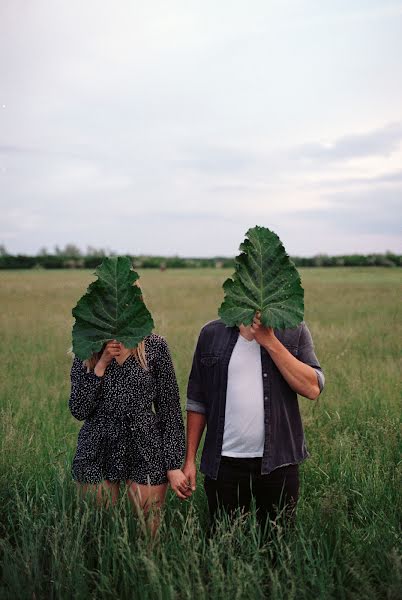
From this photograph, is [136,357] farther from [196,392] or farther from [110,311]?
[196,392]

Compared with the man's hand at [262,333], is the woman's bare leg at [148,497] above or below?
below

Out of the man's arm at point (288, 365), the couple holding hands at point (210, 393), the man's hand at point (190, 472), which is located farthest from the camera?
the man's hand at point (190, 472)

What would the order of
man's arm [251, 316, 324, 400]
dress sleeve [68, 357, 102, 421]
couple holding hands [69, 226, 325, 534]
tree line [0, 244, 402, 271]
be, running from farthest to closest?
1. tree line [0, 244, 402, 271]
2. dress sleeve [68, 357, 102, 421]
3. couple holding hands [69, 226, 325, 534]
4. man's arm [251, 316, 324, 400]

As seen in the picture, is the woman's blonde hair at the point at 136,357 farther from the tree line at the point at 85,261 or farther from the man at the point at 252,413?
the tree line at the point at 85,261

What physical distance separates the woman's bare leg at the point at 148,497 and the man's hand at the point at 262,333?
3.28 ft

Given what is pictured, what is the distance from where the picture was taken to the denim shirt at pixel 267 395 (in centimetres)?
328

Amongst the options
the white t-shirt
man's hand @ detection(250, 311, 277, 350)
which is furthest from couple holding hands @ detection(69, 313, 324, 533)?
man's hand @ detection(250, 311, 277, 350)

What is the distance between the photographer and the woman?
3.39m

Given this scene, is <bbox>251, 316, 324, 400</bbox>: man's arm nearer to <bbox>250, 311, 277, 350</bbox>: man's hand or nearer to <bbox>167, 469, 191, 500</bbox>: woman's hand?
<bbox>250, 311, 277, 350</bbox>: man's hand

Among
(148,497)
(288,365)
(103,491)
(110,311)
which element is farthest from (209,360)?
(103,491)

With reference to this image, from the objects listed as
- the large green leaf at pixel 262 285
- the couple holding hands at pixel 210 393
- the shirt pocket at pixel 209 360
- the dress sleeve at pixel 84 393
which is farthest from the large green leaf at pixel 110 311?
the large green leaf at pixel 262 285

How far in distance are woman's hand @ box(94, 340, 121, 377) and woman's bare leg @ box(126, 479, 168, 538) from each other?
0.65 m

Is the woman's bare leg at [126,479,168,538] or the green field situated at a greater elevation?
the woman's bare leg at [126,479,168,538]

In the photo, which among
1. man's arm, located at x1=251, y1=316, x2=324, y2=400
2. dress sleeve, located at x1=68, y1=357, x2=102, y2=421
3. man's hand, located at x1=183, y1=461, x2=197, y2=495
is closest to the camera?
man's arm, located at x1=251, y1=316, x2=324, y2=400
